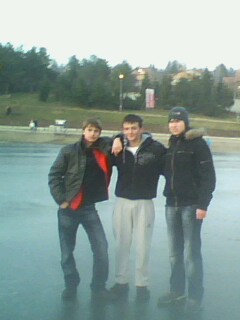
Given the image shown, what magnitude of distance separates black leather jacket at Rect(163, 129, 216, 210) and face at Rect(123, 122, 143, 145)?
312 mm

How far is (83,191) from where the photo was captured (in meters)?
5.16

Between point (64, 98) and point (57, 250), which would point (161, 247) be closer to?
point (57, 250)

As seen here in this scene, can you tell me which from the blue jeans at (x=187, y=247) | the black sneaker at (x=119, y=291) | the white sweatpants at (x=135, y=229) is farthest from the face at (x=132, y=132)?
the black sneaker at (x=119, y=291)

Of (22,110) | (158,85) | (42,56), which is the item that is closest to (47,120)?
(22,110)

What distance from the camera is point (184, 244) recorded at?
5.09 m

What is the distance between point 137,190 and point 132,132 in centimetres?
52

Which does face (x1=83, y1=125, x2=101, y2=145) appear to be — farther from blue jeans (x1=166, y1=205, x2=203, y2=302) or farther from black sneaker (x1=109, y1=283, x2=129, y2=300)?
black sneaker (x1=109, y1=283, x2=129, y2=300)

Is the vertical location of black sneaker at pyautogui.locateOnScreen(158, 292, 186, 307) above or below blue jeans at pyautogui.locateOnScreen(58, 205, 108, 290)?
below

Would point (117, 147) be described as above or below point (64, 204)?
above

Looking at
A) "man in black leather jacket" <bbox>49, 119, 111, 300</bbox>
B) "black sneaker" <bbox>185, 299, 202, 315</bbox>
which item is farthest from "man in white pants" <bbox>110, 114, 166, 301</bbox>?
"black sneaker" <bbox>185, 299, 202, 315</bbox>

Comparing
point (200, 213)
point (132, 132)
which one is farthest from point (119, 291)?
point (132, 132)

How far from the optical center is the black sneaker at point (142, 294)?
5.09 metres

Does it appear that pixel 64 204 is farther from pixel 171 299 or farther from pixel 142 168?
pixel 171 299

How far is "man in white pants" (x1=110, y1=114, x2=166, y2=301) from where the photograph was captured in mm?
5129
